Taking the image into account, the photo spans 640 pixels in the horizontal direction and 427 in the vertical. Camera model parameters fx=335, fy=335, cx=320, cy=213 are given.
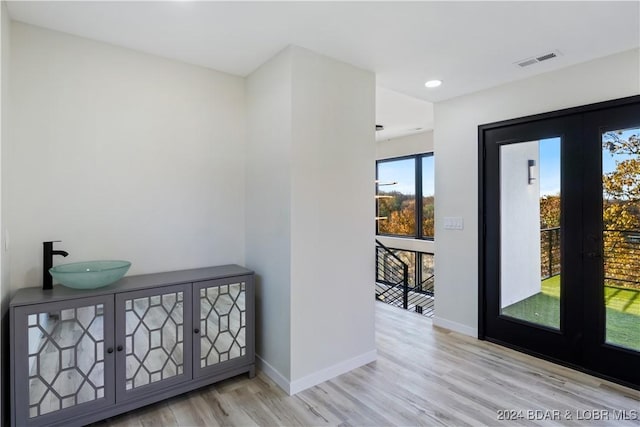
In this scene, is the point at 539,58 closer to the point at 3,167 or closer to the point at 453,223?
the point at 453,223

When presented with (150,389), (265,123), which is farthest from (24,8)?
(150,389)

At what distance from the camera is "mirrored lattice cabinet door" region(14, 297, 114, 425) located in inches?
73.2

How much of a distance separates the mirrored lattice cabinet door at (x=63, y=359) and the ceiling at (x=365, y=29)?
1807 millimetres

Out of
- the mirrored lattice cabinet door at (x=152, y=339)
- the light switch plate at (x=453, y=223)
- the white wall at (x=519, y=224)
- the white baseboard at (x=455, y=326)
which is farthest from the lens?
the light switch plate at (x=453, y=223)

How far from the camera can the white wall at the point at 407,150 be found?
240 inches

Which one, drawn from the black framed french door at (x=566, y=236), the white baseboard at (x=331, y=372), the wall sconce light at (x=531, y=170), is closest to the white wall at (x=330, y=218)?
the white baseboard at (x=331, y=372)

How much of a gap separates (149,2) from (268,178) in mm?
1356

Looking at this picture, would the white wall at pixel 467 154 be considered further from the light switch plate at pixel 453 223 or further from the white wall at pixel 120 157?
the white wall at pixel 120 157

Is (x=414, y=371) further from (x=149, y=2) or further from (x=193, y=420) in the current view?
(x=149, y=2)

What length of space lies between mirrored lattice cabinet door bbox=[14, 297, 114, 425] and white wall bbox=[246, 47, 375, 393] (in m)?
1.15

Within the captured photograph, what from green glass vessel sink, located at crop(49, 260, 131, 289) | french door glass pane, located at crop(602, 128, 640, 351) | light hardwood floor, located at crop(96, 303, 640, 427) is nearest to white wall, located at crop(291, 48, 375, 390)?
light hardwood floor, located at crop(96, 303, 640, 427)

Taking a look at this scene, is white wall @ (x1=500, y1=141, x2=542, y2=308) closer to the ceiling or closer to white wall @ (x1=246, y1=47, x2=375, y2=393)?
the ceiling

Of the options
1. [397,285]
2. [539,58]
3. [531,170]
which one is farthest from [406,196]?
[539,58]

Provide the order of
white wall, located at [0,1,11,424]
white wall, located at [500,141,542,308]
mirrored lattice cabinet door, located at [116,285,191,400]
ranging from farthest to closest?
white wall, located at [500,141,542,308] < mirrored lattice cabinet door, located at [116,285,191,400] < white wall, located at [0,1,11,424]
